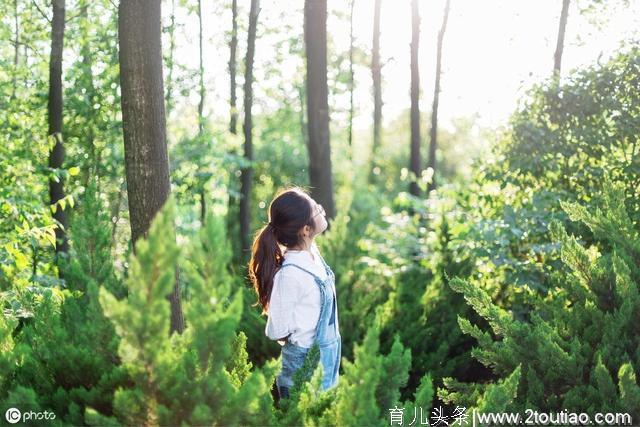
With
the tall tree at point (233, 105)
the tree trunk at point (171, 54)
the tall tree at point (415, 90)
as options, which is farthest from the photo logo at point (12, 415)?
the tall tree at point (415, 90)

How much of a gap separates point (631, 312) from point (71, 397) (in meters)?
3.01

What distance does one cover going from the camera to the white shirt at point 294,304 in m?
3.84

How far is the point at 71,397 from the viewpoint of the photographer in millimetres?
3279

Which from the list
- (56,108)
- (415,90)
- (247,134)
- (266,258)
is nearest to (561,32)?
(415,90)

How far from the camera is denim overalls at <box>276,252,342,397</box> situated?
3.93 m

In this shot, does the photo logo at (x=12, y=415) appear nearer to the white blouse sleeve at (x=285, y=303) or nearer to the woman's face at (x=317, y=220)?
the white blouse sleeve at (x=285, y=303)

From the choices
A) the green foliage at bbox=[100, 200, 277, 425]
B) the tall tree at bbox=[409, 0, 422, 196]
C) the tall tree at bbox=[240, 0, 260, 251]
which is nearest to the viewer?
the green foliage at bbox=[100, 200, 277, 425]

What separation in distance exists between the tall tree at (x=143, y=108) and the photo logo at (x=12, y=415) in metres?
1.37

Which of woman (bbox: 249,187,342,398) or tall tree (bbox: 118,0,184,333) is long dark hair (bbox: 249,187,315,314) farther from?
tall tree (bbox: 118,0,184,333)

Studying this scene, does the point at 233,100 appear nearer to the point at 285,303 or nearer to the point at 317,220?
the point at 317,220

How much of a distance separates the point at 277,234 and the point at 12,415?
5.25 ft

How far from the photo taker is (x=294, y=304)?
3.86 metres

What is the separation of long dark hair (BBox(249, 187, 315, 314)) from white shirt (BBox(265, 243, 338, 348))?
0.59ft

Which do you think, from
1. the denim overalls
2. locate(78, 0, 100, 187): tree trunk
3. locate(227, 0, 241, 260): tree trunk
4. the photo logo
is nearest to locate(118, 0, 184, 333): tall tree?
the denim overalls
